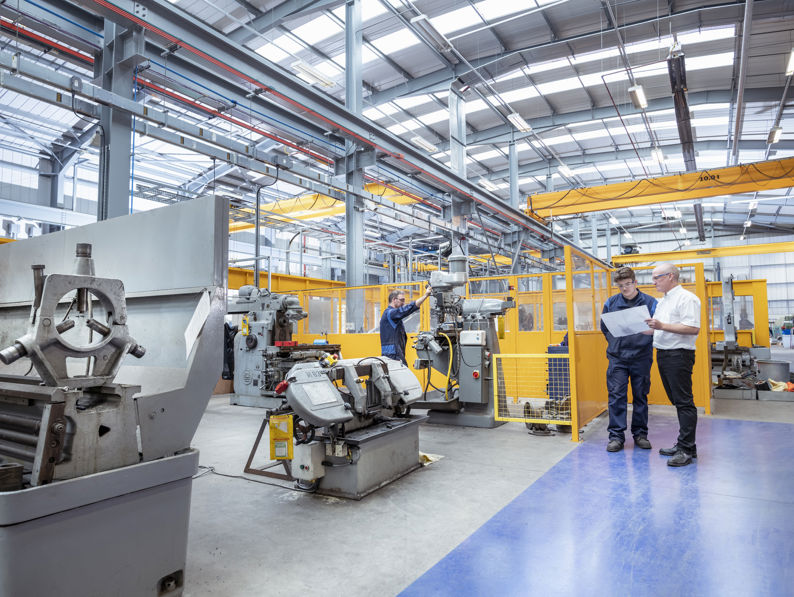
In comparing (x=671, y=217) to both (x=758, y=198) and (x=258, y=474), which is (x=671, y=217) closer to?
(x=758, y=198)

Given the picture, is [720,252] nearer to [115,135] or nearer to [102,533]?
[115,135]

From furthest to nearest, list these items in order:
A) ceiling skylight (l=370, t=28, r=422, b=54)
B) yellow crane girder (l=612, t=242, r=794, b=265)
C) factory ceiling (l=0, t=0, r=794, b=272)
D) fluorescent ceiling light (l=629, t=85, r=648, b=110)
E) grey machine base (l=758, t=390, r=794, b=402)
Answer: yellow crane girder (l=612, t=242, r=794, b=265) → ceiling skylight (l=370, t=28, r=422, b=54) → grey machine base (l=758, t=390, r=794, b=402) → fluorescent ceiling light (l=629, t=85, r=648, b=110) → factory ceiling (l=0, t=0, r=794, b=272)

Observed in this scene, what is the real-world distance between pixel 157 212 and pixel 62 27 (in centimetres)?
478

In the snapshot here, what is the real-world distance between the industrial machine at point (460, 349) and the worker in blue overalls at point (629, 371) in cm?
131

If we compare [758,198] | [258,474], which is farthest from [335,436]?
[758,198]

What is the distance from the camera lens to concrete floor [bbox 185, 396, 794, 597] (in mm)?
2008

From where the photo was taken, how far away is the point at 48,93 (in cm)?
381

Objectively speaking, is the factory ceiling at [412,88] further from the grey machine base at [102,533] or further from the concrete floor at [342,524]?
the concrete floor at [342,524]

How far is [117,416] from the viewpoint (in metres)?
1.56

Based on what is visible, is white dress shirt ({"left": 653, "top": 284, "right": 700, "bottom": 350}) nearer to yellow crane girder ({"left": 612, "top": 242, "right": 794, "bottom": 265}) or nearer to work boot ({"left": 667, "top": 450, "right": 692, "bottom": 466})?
work boot ({"left": 667, "top": 450, "right": 692, "bottom": 466})

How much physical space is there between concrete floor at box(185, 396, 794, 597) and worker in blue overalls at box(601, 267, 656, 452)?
48cm

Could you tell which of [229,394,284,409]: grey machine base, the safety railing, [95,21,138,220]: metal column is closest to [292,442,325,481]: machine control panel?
the safety railing

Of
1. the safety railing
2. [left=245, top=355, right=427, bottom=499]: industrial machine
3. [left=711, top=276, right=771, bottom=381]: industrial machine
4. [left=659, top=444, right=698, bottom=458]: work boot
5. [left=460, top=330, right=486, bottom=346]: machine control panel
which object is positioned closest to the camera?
[left=245, top=355, right=427, bottom=499]: industrial machine

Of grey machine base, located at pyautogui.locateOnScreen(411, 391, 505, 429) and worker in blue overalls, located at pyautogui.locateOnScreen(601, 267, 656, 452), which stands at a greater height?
worker in blue overalls, located at pyautogui.locateOnScreen(601, 267, 656, 452)
